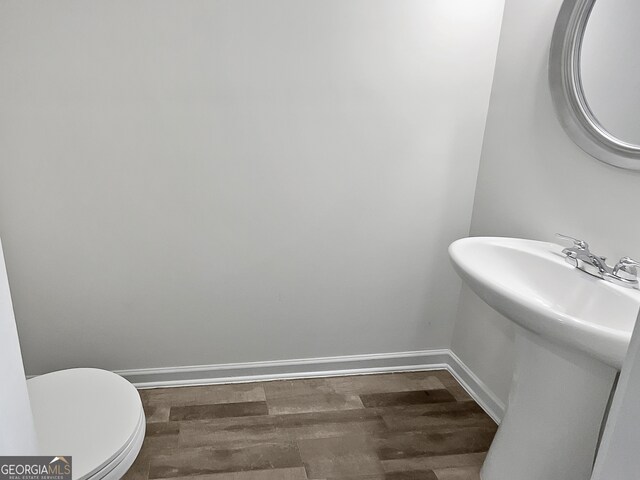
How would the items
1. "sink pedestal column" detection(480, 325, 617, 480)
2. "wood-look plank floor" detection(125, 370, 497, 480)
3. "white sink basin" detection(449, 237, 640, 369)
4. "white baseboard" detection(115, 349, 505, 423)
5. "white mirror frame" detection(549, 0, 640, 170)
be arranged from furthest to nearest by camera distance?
1. "white baseboard" detection(115, 349, 505, 423)
2. "wood-look plank floor" detection(125, 370, 497, 480)
3. "white mirror frame" detection(549, 0, 640, 170)
4. "sink pedestal column" detection(480, 325, 617, 480)
5. "white sink basin" detection(449, 237, 640, 369)

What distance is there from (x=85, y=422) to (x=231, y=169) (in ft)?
3.32

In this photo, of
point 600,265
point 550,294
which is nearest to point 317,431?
point 550,294

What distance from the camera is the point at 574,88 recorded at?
1625 millimetres

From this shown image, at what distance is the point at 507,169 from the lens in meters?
1.97

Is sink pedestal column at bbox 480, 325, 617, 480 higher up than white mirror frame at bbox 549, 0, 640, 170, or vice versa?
white mirror frame at bbox 549, 0, 640, 170

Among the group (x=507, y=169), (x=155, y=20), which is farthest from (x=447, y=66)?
(x=155, y=20)

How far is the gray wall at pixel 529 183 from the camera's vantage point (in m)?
1.54

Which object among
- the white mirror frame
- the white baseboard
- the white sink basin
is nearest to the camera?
the white sink basin

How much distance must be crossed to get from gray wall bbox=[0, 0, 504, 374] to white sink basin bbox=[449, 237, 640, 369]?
527 mm

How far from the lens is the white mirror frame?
1.53 m

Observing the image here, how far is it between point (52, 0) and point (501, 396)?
2.19m

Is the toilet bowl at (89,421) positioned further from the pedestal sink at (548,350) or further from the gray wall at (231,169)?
the pedestal sink at (548,350)

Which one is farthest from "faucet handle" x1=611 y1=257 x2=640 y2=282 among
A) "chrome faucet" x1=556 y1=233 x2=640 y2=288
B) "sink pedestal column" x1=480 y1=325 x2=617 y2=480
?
"sink pedestal column" x1=480 y1=325 x2=617 y2=480

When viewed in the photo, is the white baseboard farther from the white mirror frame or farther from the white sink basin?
the white mirror frame
